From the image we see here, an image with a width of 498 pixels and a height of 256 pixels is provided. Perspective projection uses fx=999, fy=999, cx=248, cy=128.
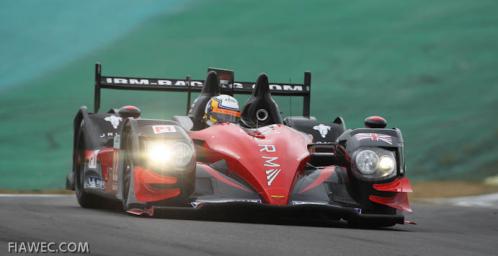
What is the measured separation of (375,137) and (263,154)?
3.93 ft

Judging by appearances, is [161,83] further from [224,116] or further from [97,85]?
[224,116]

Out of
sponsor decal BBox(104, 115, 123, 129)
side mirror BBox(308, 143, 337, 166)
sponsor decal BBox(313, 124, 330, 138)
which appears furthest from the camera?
sponsor decal BBox(313, 124, 330, 138)

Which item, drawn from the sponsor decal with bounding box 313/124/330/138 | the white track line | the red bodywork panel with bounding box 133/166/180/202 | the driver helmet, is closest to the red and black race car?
the red bodywork panel with bounding box 133/166/180/202

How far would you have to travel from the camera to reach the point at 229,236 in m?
7.29

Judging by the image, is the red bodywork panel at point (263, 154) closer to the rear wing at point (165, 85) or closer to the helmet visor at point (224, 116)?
the helmet visor at point (224, 116)

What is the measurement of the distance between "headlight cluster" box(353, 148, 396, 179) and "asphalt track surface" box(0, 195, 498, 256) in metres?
0.56

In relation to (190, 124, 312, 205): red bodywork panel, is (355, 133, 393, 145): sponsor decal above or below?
above

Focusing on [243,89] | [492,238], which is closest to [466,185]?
[243,89]

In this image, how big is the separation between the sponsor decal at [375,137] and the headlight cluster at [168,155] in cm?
175

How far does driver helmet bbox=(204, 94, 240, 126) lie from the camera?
1074 cm

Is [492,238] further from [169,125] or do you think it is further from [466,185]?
[466,185]

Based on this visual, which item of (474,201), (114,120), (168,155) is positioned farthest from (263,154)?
(474,201)

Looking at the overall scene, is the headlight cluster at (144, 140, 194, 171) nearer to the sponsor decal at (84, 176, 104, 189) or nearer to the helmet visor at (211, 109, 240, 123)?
the helmet visor at (211, 109, 240, 123)

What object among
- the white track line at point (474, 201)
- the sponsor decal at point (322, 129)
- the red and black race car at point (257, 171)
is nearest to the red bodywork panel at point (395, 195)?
the red and black race car at point (257, 171)
